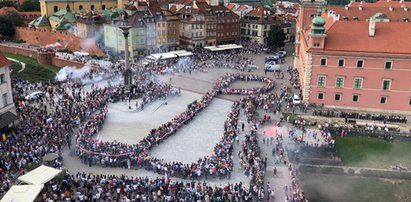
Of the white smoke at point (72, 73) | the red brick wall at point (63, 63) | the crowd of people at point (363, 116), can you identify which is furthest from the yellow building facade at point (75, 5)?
the crowd of people at point (363, 116)

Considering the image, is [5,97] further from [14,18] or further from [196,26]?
[14,18]

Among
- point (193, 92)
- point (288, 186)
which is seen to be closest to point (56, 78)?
Answer: point (193, 92)

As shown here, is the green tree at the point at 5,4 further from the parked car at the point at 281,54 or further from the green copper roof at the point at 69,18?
the parked car at the point at 281,54

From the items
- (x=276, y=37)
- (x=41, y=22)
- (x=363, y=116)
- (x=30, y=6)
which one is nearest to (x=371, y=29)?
(x=363, y=116)

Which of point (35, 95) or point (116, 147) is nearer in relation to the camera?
point (116, 147)

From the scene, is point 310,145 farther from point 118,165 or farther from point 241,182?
point 118,165

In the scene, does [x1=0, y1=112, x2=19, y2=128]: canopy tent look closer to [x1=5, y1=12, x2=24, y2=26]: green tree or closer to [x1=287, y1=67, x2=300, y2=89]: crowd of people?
[x1=287, y1=67, x2=300, y2=89]: crowd of people

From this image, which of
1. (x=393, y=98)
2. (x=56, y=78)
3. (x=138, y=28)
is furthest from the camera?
(x=138, y=28)
